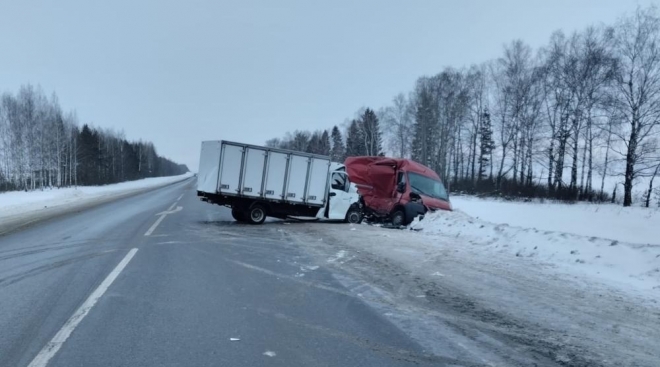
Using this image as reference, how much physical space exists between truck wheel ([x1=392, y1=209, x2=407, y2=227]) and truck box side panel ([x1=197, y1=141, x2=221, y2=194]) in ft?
23.0

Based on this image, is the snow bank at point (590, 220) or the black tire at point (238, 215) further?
the snow bank at point (590, 220)

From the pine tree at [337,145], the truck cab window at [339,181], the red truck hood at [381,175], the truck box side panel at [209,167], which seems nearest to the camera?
the truck box side panel at [209,167]

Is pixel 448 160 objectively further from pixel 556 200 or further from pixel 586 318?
pixel 586 318

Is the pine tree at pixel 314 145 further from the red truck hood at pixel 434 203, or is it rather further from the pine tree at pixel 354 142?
the red truck hood at pixel 434 203

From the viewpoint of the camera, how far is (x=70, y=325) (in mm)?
4629

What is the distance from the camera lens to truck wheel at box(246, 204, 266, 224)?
1580cm

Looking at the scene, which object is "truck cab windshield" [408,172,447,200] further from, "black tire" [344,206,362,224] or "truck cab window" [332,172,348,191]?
"truck cab window" [332,172,348,191]

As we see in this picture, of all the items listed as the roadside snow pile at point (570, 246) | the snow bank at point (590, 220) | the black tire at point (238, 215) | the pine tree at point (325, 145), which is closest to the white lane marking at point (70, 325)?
the roadside snow pile at point (570, 246)

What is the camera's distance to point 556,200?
115 feet

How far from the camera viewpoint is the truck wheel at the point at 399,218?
17.3 m

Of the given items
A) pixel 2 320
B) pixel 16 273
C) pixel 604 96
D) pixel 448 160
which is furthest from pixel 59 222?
pixel 448 160

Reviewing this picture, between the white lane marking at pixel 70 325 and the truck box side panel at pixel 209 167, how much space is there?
8.05 m

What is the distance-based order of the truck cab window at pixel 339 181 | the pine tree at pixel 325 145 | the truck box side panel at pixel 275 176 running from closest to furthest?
the truck box side panel at pixel 275 176 → the truck cab window at pixel 339 181 → the pine tree at pixel 325 145

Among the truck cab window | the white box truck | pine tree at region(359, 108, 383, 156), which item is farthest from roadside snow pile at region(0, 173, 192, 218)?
pine tree at region(359, 108, 383, 156)
